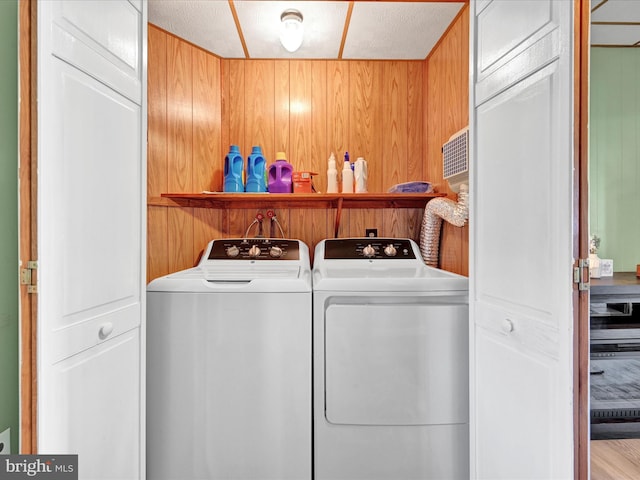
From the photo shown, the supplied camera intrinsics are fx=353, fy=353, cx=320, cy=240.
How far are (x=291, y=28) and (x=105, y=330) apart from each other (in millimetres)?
1696

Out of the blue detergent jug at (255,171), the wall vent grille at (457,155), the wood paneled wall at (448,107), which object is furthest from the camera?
the blue detergent jug at (255,171)

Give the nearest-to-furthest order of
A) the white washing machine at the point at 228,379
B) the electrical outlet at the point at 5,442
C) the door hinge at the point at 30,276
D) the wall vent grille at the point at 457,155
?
the door hinge at the point at 30,276, the electrical outlet at the point at 5,442, the white washing machine at the point at 228,379, the wall vent grille at the point at 457,155

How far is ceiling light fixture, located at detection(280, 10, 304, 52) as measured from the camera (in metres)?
1.89

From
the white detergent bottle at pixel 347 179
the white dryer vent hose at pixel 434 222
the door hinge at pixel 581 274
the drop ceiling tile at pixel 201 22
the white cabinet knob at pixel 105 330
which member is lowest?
the white cabinet knob at pixel 105 330

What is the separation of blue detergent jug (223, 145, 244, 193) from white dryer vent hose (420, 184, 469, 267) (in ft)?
3.88

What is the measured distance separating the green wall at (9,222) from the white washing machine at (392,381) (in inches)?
42.8

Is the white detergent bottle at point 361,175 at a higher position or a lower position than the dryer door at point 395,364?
higher

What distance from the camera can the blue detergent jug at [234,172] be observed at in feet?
7.28

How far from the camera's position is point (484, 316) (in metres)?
1.38

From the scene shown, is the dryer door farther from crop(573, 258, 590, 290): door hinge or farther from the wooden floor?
the wooden floor

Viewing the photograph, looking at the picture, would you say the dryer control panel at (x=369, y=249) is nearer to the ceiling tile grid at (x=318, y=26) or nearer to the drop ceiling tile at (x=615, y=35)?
the ceiling tile grid at (x=318, y=26)

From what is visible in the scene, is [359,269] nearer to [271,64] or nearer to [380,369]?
[380,369]

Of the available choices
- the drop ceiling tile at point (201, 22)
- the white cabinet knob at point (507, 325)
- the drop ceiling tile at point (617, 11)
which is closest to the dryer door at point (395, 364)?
the white cabinet knob at point (507, 325)

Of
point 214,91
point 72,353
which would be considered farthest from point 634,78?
point 72,353
